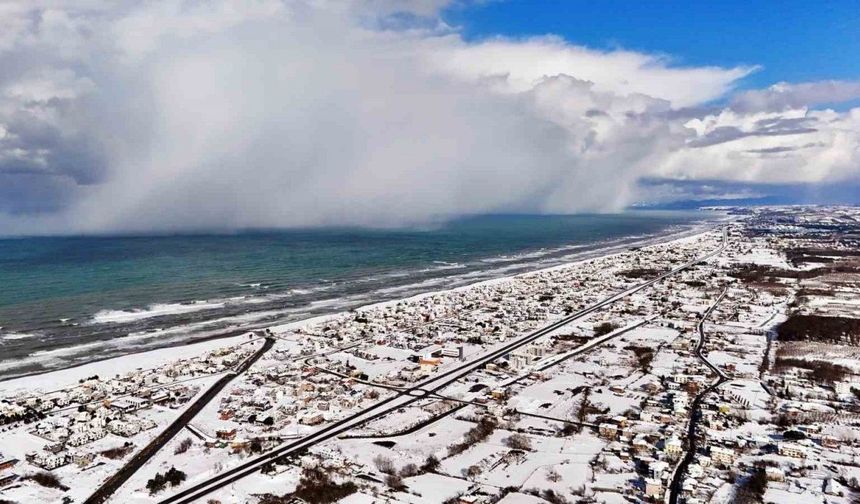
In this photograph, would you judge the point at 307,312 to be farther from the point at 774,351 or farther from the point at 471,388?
the point at 774,351

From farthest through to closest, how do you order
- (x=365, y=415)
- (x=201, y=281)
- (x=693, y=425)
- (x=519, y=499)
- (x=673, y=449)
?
(x=201, y=281), (x=365, y=415), (x=693, y=425), (x=673, y=449), (x=519, y=499)

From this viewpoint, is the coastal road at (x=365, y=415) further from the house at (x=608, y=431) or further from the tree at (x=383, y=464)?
the house at (x=608, y=431)

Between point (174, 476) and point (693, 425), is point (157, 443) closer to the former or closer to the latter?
point (174, 476)

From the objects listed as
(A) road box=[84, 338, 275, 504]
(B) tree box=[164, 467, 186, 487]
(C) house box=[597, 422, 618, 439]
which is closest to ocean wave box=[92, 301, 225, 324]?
(A) road box=[84, 338, 275, 504]

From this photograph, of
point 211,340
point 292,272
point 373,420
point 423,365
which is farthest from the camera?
point 292,272

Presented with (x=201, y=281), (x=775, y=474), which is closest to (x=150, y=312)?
(x=201, y=281)

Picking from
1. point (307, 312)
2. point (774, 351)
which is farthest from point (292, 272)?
point (774, 351)

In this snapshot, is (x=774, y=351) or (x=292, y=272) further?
(x=292, y=272)
